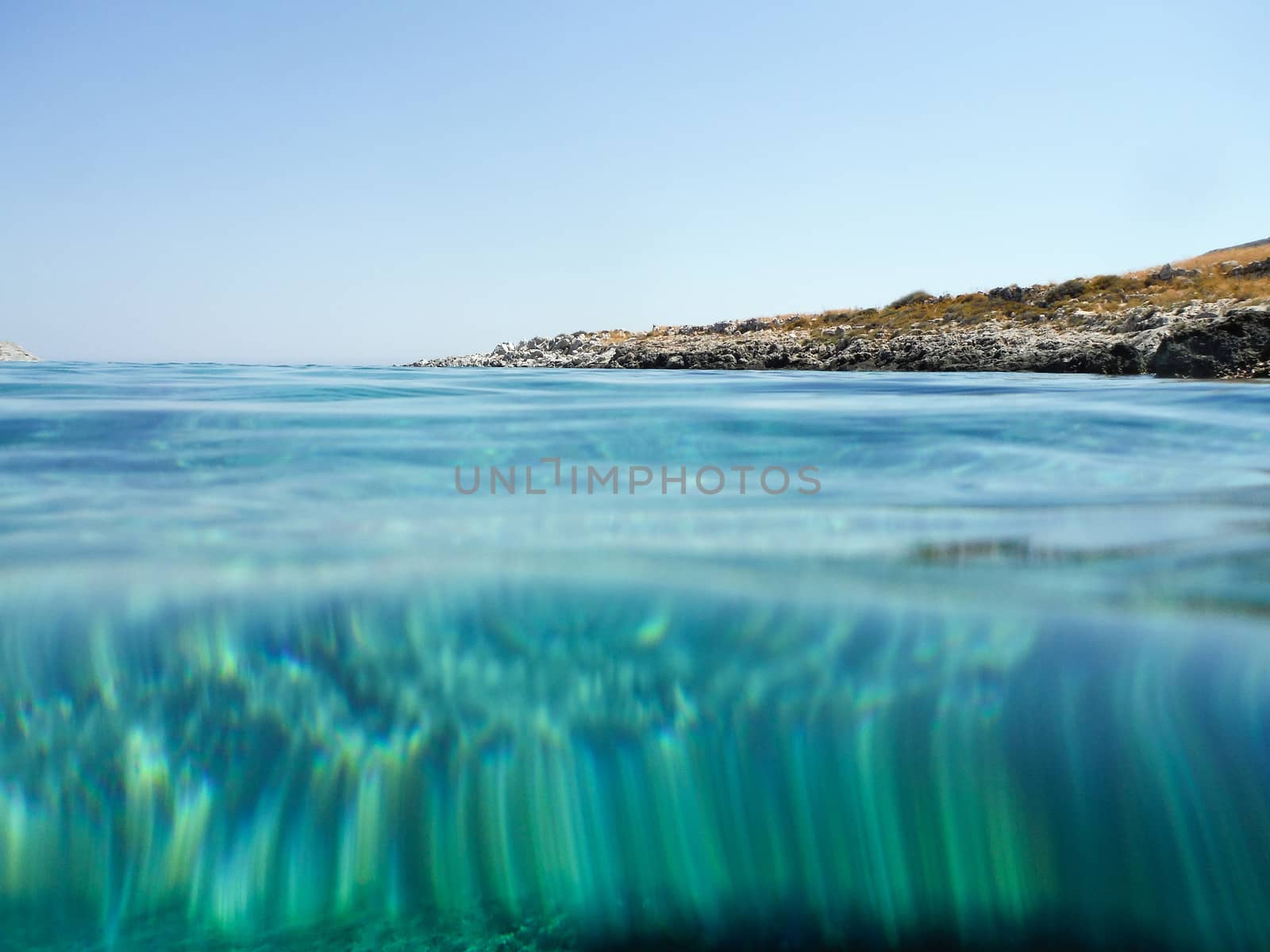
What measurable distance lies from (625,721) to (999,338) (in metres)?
16.1

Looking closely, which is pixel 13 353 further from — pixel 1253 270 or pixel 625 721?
pixel 1253 270

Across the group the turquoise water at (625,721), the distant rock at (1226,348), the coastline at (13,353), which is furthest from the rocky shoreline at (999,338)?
the coastline at (13,353)

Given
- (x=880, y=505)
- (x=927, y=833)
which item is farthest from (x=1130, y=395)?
(x=927, y=833)

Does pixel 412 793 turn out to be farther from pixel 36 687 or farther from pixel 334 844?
pixel 36 687

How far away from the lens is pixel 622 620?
231cm

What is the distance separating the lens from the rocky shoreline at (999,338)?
921cm

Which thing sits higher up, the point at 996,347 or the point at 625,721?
the point at 996,347

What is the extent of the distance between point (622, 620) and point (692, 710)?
1.36 feet

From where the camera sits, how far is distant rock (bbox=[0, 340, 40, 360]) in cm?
1261

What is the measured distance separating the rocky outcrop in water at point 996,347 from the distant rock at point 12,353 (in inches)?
535

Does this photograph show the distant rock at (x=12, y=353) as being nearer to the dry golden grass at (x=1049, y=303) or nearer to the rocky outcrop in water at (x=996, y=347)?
the rocky outcrop in water at (x=996, y=347)

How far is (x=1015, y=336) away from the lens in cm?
1606

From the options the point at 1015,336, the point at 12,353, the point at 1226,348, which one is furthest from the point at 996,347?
the point at 12,353

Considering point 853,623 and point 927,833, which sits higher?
point 853,623
